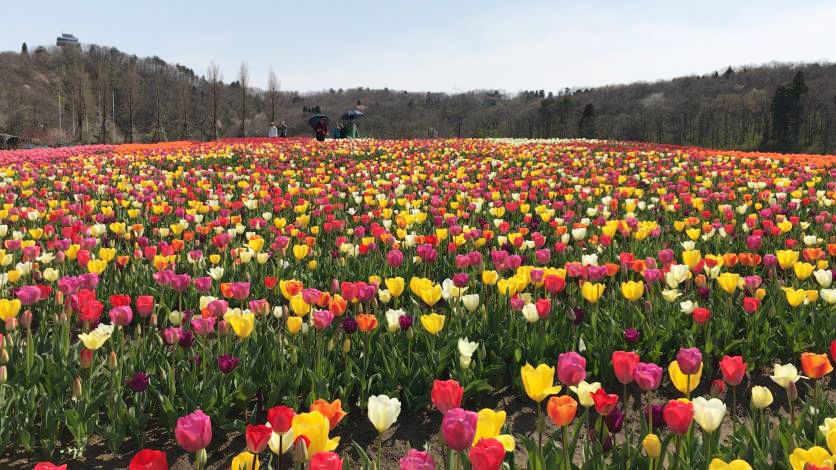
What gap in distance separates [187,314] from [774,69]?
6060 inches

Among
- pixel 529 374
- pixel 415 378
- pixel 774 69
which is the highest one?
pixel 774 69

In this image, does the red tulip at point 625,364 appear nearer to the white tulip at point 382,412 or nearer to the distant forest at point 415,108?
the white tulip at point 382,412

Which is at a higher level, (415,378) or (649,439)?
(649,439)

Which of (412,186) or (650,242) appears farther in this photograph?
(412,186)

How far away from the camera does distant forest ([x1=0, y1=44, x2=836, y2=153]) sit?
64750 millimetres

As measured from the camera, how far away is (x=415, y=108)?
150 meters

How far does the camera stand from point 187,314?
3.48m

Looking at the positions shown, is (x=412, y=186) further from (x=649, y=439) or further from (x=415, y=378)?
(x=649, y=439)

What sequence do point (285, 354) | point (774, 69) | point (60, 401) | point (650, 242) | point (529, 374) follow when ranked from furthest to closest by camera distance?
point (774, 69)
point (650, 242)
point (285, 354)
point (60, 401)
point (529, 374)

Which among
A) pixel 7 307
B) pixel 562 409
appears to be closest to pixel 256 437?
pixel 562 409

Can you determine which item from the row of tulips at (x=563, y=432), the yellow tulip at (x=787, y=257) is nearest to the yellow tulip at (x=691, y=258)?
the yellow tulip at (x=787, y=257)

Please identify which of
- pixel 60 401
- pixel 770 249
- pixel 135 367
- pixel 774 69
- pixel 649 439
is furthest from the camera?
pixel 774 69

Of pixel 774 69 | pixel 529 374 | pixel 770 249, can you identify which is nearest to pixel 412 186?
pixel 770 249

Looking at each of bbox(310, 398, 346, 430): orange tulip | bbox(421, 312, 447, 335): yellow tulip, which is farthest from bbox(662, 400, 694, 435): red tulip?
bbox(421, 312, 447, 335): yellow tulip
